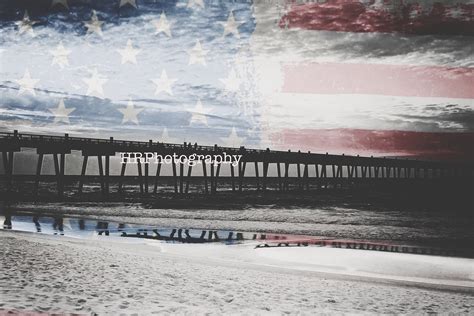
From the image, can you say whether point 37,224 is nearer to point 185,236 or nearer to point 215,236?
point 185,236

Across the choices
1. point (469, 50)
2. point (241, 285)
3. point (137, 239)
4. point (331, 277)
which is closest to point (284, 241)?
point (137, 239)

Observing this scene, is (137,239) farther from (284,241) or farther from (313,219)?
(313,219)

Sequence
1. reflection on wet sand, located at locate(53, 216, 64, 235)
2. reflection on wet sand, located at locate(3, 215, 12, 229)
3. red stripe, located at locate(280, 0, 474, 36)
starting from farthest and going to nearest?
1. red stripe, located at locate(280, 0, 474, 36)
2. reflection on wet sand, located at locate(3, 215, 12, 229)
3. reflection on wet sand, located at locate(53, 216, 64, 235)

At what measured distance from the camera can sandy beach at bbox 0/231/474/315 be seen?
4.71 metres

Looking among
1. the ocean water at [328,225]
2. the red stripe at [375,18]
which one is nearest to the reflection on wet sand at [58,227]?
the ocean water at [328,225]

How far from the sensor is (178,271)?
6.56 meters

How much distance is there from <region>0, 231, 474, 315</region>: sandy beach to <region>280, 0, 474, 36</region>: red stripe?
7.85 m

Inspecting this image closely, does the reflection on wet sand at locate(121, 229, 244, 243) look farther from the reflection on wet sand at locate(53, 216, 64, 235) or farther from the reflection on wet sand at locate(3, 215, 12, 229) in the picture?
the reflection on wet sand at locate(3, 215, 12, 229)

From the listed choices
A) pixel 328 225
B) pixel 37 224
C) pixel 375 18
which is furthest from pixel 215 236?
pixel 375 18

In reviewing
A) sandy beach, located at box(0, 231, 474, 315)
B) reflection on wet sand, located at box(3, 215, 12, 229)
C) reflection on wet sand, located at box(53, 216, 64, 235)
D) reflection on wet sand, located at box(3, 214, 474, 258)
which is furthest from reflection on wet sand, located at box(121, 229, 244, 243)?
reflection on wet sand, located at box(3, 215, 12, 229)

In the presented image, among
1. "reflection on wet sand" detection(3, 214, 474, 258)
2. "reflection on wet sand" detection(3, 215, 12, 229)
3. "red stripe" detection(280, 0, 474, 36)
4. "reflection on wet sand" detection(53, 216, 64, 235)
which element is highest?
"red stripe" detection(280, 0, 474, 36)

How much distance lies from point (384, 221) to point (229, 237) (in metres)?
8.59

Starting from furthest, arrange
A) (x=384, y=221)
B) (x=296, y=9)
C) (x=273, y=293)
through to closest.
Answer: (x=384, y=221) < (x=296, y=9) < (x=273, y=293)

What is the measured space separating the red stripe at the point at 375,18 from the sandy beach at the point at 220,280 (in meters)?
7.85
